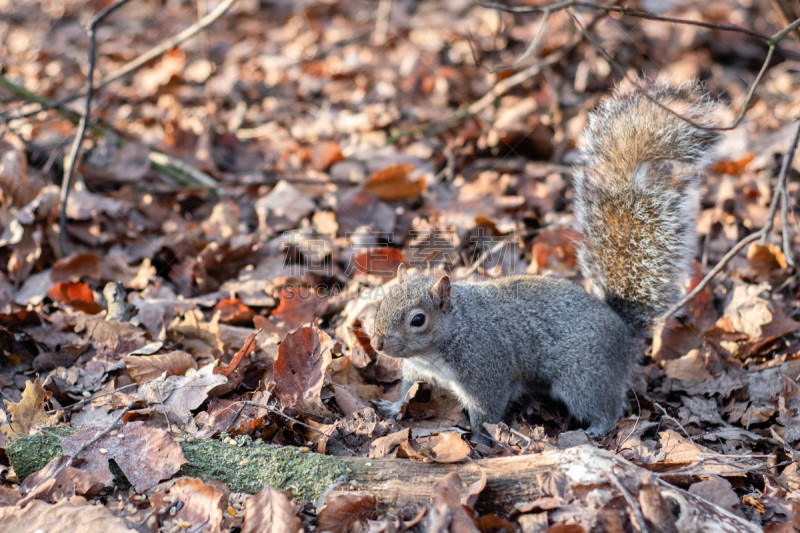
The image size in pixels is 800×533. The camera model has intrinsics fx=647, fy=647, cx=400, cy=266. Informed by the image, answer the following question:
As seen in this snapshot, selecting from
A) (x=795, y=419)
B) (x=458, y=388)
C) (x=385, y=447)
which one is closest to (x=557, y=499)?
(x=385, y=447)

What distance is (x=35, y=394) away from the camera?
2949 millimetres

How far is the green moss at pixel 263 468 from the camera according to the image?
2480 mm

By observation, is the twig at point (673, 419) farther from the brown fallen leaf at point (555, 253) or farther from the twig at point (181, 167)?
the twig at point (181, 167)

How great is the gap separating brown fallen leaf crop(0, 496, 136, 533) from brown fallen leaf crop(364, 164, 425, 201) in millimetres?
3441

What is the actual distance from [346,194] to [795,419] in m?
3.41

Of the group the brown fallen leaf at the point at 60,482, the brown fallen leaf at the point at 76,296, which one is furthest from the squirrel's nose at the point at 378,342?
the brown fallen leaf at the point at 76,296

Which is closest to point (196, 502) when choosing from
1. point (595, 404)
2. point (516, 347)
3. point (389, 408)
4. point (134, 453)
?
point (134, 453)

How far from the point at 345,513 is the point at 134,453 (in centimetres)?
91

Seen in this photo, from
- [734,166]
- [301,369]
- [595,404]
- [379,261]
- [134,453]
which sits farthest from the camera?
Answer: [734,166]

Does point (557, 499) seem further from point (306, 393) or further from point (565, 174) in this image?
point (565, 174)

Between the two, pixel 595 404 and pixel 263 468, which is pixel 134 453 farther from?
pixel 595 404

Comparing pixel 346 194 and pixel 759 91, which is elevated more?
pixel 759 91

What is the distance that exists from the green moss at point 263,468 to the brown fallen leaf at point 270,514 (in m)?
0.17

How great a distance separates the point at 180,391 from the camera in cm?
308
